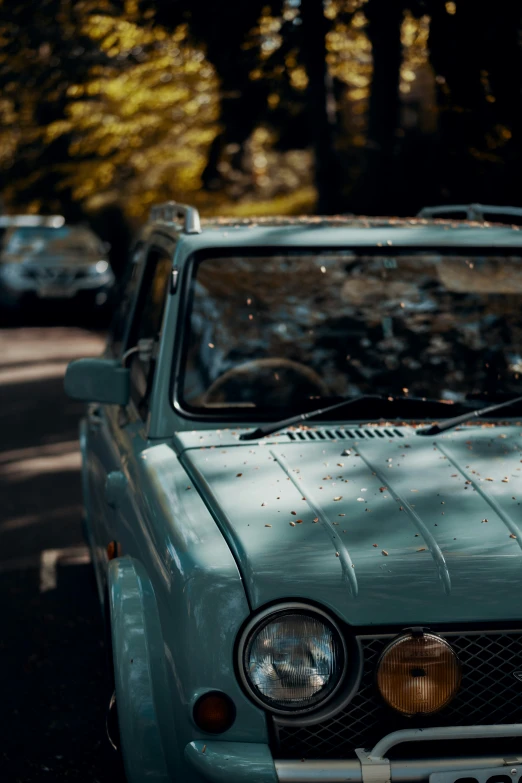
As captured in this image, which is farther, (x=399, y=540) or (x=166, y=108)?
(x=166, y=108)

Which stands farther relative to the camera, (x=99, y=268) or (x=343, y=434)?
(x=99, y=268)

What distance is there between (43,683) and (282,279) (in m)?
2.01

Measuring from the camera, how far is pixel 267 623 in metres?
2.65

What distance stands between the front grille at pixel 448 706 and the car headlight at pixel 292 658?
73mm

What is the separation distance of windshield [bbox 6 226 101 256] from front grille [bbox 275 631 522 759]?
20.9 m

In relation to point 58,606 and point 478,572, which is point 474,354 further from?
point 58,606

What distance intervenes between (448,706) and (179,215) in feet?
8.63

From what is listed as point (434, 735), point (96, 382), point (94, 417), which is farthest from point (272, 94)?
point (434, 735)

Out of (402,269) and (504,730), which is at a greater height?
(402,269)

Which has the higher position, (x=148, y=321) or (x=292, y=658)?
(x=292, y=658)

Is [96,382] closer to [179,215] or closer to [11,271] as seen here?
[179,215]

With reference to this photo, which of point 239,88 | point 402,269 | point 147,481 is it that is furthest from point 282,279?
point 239,88

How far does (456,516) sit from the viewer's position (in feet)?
9.80

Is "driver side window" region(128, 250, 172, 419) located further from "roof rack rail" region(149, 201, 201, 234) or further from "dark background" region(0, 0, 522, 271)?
"dark background" region(0, 0, 522, 271)
